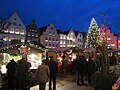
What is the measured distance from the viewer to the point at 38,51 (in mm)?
16938

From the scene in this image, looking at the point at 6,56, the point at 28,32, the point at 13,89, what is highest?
the point at 28,32

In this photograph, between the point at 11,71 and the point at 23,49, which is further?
the point at 23,49

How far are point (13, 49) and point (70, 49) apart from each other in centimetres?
801

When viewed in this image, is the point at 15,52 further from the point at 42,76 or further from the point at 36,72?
the point at 42,76

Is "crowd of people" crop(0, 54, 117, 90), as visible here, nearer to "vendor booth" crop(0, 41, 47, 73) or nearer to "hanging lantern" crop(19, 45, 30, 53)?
"vendor booth" crop(0, 41, 47, 73)

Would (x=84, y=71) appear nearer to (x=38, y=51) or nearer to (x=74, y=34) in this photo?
(x=38, y=51)

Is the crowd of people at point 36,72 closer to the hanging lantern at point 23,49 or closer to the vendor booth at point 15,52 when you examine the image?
the vendor booth at point 15,52

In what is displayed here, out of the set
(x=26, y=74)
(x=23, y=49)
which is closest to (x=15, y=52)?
(x=23, y=49)

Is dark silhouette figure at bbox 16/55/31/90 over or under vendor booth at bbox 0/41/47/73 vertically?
under

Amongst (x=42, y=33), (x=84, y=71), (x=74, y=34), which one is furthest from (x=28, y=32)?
(x=84, y=71)

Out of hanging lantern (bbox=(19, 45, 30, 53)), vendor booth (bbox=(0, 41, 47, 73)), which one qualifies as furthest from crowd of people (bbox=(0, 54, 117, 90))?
hanging lantern (bbox=(19, 45, 30, 53))

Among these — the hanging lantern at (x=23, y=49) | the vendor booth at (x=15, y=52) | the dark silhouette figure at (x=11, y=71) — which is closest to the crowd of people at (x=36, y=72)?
the dark silhouette figure at (x=11, y=71)

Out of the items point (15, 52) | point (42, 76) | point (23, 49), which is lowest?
point (42, 76)

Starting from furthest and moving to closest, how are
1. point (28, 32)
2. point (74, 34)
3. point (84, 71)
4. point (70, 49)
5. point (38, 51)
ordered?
point (74, 34) < point (28, 32) < point (70, 49) < point (38, 51) < point (84, 71)
